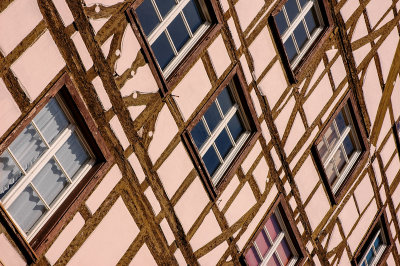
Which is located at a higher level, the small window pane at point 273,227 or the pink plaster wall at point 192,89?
the small window pane at point 273,227

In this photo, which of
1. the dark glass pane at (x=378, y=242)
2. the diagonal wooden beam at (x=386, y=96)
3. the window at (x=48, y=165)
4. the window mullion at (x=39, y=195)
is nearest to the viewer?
the window at (x=48, y=165)

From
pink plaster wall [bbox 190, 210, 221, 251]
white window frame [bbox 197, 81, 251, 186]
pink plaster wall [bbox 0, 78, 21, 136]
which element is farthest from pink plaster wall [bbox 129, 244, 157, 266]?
pink plaster wall [bbox 0, 78, 21, 136]

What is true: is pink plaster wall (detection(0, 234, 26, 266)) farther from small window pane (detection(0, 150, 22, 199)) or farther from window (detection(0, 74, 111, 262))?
small window pane (detection(0, 150, 22, 199))

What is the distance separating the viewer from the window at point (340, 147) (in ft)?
33.2

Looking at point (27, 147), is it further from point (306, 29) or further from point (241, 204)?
point (306, 29)

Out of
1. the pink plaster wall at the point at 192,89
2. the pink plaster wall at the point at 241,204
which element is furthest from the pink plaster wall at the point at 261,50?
the pink plaster wall at the point at 241,204

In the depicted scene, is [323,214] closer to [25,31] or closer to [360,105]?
[360,105]

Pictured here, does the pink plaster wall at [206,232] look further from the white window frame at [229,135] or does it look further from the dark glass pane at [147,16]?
the dark glass pane at [147,16]

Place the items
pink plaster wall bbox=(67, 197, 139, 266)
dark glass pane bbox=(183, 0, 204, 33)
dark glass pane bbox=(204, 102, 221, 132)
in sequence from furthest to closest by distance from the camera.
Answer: dark glass pane bbox=(204, 102, 221, 132)
dark glass pane bbox=(183, 0, 204, 33)
pink plaster wall bbox=(67, 197, 139, 266)

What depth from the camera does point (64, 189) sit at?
22.7 ft

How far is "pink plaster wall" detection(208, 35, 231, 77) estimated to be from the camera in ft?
27.0

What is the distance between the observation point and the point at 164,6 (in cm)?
774

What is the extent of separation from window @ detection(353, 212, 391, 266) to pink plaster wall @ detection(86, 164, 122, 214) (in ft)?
16.4

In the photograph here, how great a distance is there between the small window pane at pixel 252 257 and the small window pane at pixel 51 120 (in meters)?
3.09
